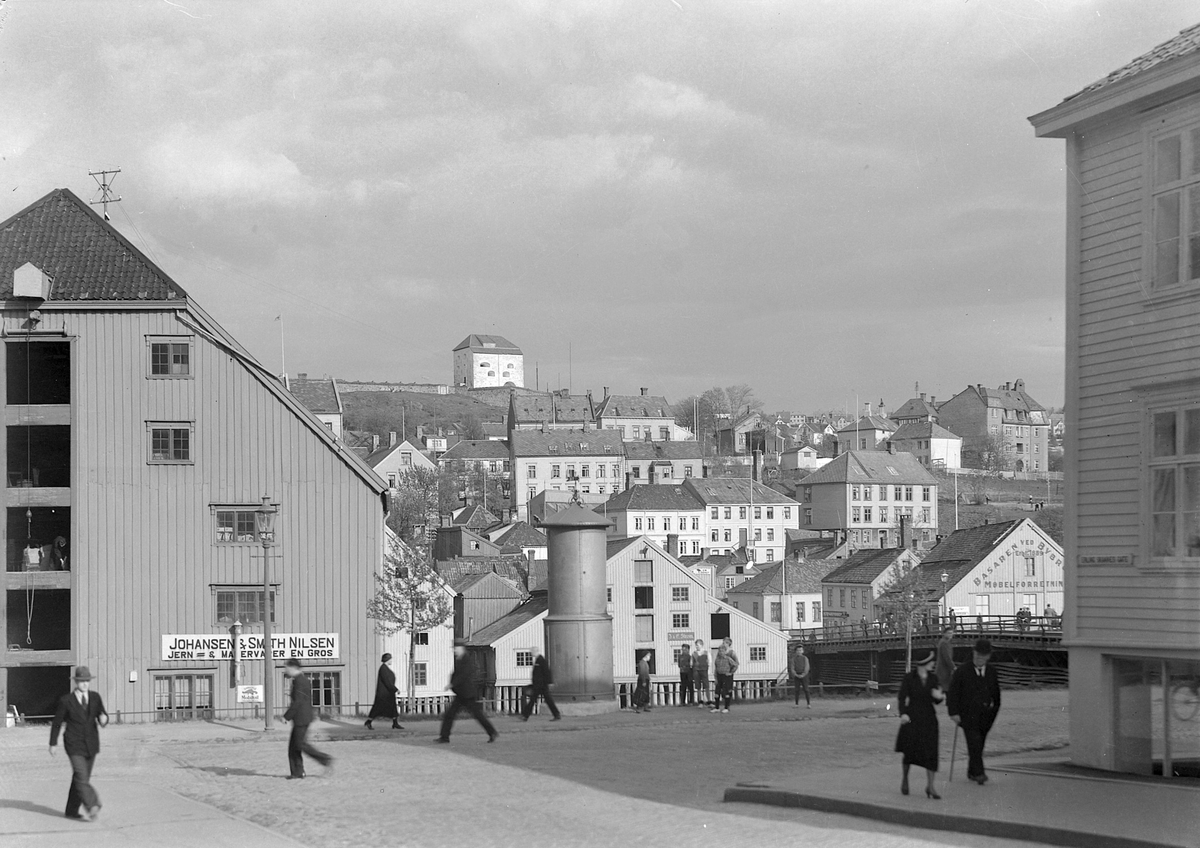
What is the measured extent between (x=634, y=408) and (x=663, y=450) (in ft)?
61.6

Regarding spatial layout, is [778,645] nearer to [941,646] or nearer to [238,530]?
[238,530]

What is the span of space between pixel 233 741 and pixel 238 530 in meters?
13.4

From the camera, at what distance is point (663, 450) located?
153875 mm

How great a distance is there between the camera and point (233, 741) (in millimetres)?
22469

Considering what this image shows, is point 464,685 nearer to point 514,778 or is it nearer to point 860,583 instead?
point 514,778

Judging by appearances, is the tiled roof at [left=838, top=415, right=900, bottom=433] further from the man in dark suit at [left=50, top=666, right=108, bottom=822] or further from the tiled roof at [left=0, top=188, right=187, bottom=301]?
the man in dark suit at [left=50, top=666, right=108, bottom=822]

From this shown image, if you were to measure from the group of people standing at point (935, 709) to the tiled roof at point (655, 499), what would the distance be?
351 ft

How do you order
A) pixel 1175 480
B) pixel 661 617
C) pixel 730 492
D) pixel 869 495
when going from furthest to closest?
1. pixel 869 495
2. pixel 730 492
3. pixel 661 617
4. pixel 1175 480

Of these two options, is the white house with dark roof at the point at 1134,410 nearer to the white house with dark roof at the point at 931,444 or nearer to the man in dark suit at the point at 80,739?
the man in dark suit at the point at 80,739

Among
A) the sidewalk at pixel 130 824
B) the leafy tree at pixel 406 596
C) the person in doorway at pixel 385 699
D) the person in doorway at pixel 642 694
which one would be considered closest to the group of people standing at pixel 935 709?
the sidewalk at pixel 130 824

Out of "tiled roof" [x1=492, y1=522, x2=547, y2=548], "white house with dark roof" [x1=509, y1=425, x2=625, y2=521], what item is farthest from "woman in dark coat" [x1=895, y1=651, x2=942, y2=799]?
"white house with dark roof" [x1=509, y1=425, x2=625, y2=521]

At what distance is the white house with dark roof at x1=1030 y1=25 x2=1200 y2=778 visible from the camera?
1556cm

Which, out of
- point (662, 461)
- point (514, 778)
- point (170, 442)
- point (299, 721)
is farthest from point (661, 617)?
point (662, 461)

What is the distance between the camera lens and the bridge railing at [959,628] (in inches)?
2335
